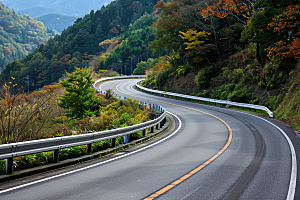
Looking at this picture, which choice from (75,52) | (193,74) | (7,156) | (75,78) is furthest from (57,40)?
(7,156)

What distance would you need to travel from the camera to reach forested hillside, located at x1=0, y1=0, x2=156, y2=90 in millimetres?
113375

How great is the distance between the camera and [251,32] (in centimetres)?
2356

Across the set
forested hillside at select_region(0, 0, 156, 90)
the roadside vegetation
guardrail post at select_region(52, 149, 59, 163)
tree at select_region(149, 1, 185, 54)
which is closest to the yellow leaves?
tree at select_region(149, 1, 185, 54)

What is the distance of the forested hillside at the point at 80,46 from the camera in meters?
113

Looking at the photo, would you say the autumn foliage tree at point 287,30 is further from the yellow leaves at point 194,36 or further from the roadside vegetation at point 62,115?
the yellow leaves at point 194,36

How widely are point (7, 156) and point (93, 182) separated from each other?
2035 millimetres

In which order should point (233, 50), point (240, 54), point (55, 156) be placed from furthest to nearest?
point (233, 50)
point (240, 54)
point (55, 156)

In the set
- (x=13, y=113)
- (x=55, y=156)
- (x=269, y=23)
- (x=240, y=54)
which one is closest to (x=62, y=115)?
(x=13, y=113)

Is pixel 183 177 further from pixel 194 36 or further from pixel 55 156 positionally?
pixel 194 36

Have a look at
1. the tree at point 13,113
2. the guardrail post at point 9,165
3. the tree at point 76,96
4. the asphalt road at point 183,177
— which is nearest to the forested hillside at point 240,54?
the asphalt road at point 183,177

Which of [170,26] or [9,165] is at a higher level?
[170,26]

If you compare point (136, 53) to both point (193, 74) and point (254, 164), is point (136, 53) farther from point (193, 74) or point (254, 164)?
point (254, 164)

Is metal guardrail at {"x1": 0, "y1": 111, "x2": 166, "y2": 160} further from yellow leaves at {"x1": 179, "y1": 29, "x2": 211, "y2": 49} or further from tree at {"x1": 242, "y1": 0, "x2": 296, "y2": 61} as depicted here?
yellow leaves at {"x1": 179, "y1": 29, "x2": 211, "y2": 49}

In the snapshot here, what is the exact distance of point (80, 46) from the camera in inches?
5246
